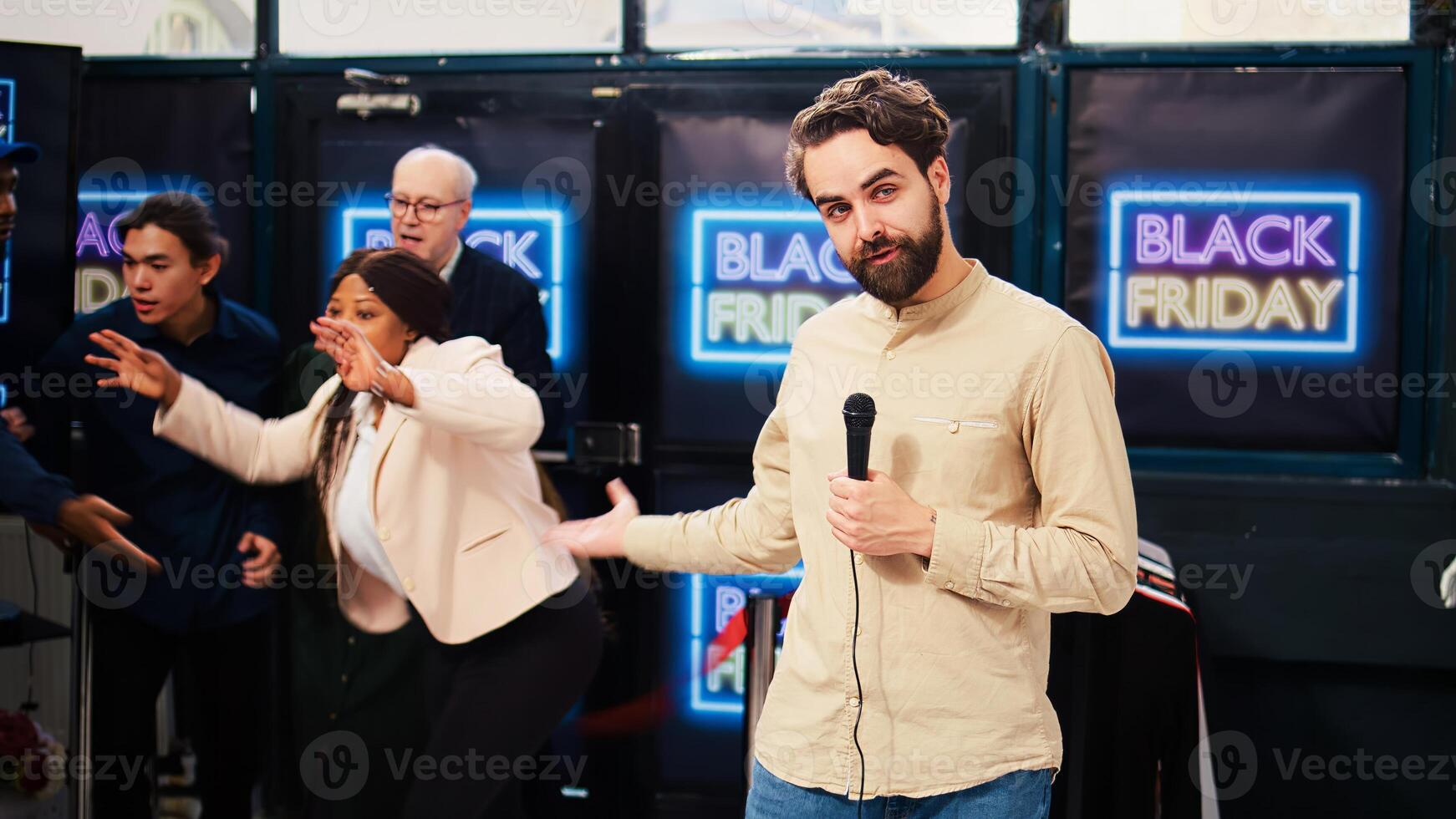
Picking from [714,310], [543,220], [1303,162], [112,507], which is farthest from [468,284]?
[1303,162]

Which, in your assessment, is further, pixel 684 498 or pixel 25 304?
pixel 684 498

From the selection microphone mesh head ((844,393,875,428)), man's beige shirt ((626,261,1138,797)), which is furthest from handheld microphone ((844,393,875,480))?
man's beige shirt ((626,261,1138,797))

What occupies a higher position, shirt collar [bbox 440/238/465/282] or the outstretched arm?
shirt collar [bbox 440/238/465/282]

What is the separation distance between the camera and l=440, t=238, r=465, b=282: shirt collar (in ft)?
10.4

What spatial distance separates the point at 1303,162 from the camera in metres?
3.11

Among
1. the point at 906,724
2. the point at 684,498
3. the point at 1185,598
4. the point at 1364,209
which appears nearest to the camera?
the point at 906,724

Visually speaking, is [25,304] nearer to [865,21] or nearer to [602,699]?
[602,699]

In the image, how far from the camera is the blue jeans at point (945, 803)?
1.76 metres

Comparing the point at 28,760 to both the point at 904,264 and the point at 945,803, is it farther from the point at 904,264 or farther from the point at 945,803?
the point at 904,264

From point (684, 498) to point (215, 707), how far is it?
1404 millimetres

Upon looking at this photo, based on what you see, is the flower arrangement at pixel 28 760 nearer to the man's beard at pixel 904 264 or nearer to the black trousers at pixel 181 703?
the black trousers at pixel 181 703

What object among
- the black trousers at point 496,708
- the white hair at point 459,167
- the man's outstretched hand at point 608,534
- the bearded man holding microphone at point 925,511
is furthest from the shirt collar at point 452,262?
the bearded man holding microphone at point 925,511

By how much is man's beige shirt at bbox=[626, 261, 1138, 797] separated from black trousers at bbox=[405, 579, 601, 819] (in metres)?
1.34

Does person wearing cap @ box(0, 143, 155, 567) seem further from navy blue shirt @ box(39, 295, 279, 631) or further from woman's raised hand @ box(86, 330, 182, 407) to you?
woman's raised hand @ box(86, 330, 182, 407)
